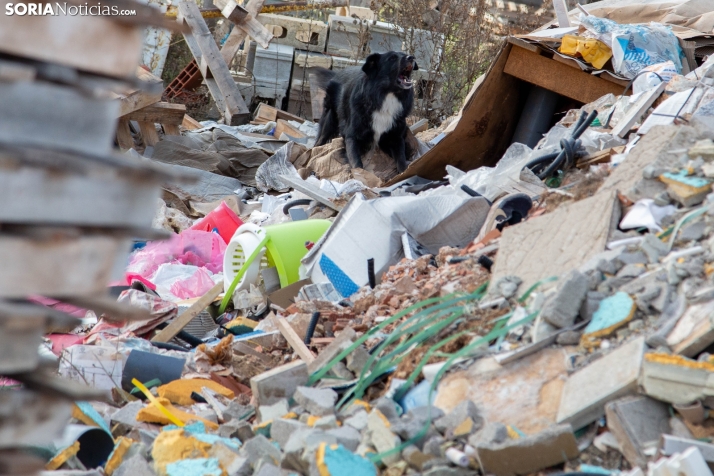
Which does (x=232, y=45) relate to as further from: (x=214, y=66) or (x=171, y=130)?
(x=171, y=130)

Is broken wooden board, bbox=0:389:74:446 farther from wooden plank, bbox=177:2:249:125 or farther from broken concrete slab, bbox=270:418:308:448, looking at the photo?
wooden plank, bbox=177:2:249:125

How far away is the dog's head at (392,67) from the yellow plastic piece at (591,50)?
2251 millimetres

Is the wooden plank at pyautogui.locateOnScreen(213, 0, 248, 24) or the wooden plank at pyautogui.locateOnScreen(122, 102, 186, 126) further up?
the wooden plank at pyautogui.locateOnScreen(213, 0, 248, 24)

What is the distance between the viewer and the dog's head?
8.45 m

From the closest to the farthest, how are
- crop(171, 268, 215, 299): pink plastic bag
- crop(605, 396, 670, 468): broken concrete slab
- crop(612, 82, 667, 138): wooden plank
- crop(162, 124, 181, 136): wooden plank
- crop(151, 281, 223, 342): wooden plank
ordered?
crop(605, 396, 670, 468): broken concrete slab < crop(151, 281, 223, 342): wooden plank < crop(612, 82, 667, 138): wooden plank < crop(171, 268, 215, 299): pink plastic bag < crop(162, 124, 181, 136): wooden plank

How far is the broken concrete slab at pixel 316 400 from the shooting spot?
3016mm

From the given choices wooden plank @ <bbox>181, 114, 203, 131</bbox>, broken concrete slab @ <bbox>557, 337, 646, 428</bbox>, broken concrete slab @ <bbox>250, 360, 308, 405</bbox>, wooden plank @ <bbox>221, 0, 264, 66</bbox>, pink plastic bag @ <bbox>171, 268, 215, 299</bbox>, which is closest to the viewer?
broken concrete slab @ <bbox>557, 337, 646, 428</bbox>

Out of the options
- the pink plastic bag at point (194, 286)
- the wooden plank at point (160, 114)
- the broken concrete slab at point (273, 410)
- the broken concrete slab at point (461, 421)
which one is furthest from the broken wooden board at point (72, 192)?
the wooden plank at point (160, 114)

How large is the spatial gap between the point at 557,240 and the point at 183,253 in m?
3.36

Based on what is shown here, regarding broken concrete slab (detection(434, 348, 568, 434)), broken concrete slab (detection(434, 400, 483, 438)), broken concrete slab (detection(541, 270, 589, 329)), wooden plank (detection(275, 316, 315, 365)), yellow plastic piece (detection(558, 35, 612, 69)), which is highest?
yellow plastic piece (detection(558, 35, 612, 69))

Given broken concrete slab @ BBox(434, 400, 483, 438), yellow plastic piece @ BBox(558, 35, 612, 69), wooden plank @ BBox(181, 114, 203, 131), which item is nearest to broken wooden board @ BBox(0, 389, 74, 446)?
broken concrete slab @ BBox(434, 400, 483, 438)

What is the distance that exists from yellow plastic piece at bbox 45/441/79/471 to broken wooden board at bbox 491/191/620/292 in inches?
73.9

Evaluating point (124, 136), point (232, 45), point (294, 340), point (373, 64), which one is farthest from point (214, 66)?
point (294, 340)

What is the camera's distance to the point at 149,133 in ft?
Answer: 29.8
